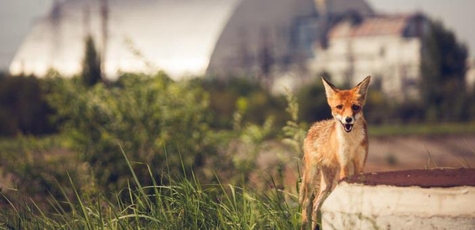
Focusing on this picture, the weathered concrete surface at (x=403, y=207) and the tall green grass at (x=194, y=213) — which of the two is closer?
the weathered concrete surface at (x=403, y=207)

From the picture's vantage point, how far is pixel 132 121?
1966cm

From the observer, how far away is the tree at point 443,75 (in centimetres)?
6631

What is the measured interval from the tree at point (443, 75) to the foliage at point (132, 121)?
46.4 meters

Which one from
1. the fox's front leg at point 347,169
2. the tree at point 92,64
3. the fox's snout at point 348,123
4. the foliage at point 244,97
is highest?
the fox's snout at point 348,123

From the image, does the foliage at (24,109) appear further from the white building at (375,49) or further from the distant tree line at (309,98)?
the white building at (375,49)

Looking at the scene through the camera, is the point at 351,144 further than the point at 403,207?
Yes

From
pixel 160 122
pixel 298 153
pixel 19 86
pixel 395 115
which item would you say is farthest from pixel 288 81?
pixel 298 153

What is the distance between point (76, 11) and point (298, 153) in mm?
112292

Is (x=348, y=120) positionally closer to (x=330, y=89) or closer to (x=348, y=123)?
(x=348, y=123)

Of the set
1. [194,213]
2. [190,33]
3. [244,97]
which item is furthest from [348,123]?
[190,33]

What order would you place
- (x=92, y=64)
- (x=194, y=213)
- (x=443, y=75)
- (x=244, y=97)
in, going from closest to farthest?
(x=194, y=213) < (x=244, y=97) < (x=92, y=64) < (x=443, y=75)

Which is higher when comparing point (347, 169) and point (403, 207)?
point (347, 169)

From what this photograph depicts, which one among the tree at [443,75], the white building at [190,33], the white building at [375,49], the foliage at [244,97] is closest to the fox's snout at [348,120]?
the foliage at [244,97]

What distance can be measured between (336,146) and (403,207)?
0.51m
